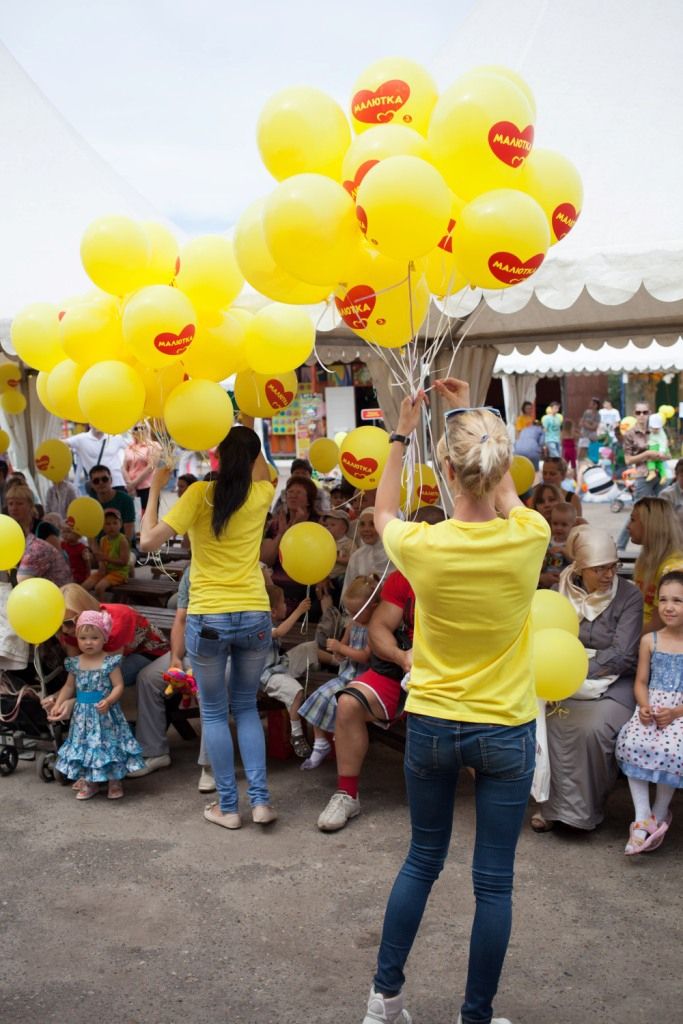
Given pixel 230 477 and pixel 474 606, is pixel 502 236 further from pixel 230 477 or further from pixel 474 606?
pixel 230 477

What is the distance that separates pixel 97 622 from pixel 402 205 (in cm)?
276

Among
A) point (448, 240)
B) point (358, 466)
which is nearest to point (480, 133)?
point (448, 240)

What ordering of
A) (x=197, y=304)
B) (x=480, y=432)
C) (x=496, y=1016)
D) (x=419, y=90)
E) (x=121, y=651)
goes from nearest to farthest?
1. (x=480, y=432)
2. (x=496, y=1016)
3. (x=419, y=90)
4. (x=197, y=304)
5. (x=121, y=651)

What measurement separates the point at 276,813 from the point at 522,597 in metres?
2.36

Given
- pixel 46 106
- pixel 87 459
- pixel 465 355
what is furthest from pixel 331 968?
pixel 87 459

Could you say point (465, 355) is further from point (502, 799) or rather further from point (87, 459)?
point (502, 799)

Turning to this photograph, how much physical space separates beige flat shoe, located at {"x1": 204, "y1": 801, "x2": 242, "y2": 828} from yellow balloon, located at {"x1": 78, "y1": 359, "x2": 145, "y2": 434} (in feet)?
5.77

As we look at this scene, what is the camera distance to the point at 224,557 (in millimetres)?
4156

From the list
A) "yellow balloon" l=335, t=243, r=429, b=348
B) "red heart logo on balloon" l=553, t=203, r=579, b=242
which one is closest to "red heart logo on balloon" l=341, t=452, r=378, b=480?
"yellow balloon" l=335, t=243, r=429, b=348

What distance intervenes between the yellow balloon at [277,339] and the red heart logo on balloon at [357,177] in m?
1.16

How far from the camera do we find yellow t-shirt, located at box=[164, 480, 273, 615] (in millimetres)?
4117

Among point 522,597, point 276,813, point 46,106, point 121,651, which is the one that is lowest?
point 276,813

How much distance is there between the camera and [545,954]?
312 cm

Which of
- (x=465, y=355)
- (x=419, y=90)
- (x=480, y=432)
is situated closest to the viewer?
(x=480, y=432)
